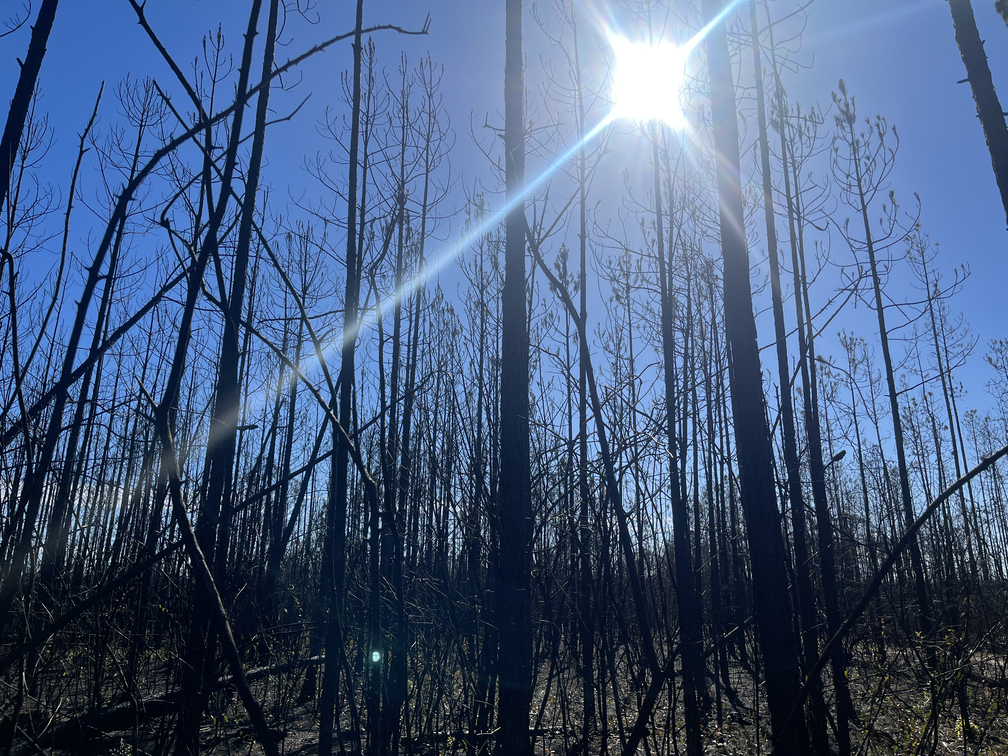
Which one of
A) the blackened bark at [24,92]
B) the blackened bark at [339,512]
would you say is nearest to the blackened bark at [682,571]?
the blackened bark at [339,512]

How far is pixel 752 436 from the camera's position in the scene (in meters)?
3.58

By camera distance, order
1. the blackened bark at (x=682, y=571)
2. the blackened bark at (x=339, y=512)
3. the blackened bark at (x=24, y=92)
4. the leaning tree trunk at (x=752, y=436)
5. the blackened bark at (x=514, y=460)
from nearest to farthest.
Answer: the blackened bark at (x=24, y=92), the blackened bark at (x=339, y=512), the blackened bark at (x=514, y=460), the leaning tree trunk at (x=752, y=436), the blackened bark at (x=682, y=571)

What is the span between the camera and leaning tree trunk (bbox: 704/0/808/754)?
3.34m

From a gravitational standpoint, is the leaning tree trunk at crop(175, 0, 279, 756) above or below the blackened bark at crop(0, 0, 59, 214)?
below

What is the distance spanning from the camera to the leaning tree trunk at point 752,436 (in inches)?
131

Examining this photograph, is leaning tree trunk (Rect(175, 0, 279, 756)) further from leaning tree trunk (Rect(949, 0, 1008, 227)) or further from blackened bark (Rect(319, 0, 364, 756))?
leaning tree trunk (Rect(949, 0, 1008, 227))

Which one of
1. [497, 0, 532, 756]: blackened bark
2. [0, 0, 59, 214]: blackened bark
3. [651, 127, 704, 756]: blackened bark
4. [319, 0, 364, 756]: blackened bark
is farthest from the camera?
[651, 127, 704, 756]: blackened bark

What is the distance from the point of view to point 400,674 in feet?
11.5

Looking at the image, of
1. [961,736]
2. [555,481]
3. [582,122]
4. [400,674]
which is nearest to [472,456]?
[555,481]

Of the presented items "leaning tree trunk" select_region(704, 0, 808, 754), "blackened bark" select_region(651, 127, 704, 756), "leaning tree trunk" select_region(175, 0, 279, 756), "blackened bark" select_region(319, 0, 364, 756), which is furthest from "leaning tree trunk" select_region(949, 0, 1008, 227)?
"leaning tree trunk" select_region(175, 0, 279, 756)

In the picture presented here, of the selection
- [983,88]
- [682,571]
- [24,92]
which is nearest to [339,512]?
[24,92]

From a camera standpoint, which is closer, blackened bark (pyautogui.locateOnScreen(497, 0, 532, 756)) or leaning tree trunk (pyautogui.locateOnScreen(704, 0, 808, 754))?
blackened bark (pyautogui.locateOnScreen(497, 0, 532, 756))

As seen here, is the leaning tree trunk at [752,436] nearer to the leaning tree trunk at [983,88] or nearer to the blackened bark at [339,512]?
the leaning tree trunk at [983,88]

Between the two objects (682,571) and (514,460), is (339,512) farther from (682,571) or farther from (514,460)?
(682,571)
